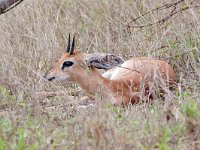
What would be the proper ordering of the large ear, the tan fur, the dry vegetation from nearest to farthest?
the dry vegetation, the tan fur, the large ear

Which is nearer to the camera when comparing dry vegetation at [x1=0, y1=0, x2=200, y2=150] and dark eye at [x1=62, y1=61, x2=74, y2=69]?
dry vegetation at [x1=0, y1=0, x2=200, y2=150]

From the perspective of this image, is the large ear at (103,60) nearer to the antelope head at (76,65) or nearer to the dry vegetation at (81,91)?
the antelope head at (76,65)

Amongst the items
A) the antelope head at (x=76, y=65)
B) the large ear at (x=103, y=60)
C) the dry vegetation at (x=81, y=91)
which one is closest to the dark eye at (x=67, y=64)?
the antelope head at (x=76, y=65)

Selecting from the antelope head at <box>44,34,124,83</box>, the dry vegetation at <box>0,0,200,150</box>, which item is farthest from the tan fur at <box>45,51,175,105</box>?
the dry vegetation at <box>0,0,200,150</box>

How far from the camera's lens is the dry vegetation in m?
4.68

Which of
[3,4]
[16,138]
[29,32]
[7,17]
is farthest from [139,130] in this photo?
[7,17]

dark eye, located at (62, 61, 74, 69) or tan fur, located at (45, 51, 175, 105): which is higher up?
dark eye, located at (62, 61, 74, 69)

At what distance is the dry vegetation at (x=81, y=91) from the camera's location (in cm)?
468

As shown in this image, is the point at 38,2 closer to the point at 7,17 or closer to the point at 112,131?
the point at 7,17

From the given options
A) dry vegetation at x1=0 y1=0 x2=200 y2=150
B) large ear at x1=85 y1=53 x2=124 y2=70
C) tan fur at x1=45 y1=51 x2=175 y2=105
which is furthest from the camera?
large ear at x1=85 y1=53 x2=124 y2=70

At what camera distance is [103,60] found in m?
8.16

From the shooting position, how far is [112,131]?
454 centimetres

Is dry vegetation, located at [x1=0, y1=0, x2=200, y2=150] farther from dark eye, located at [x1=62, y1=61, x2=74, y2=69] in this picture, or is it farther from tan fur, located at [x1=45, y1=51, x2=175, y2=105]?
dark eye, located at [x1=62, y1=61, x2=74, y2=69]

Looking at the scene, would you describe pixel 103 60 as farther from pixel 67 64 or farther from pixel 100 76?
pixel 67 64
